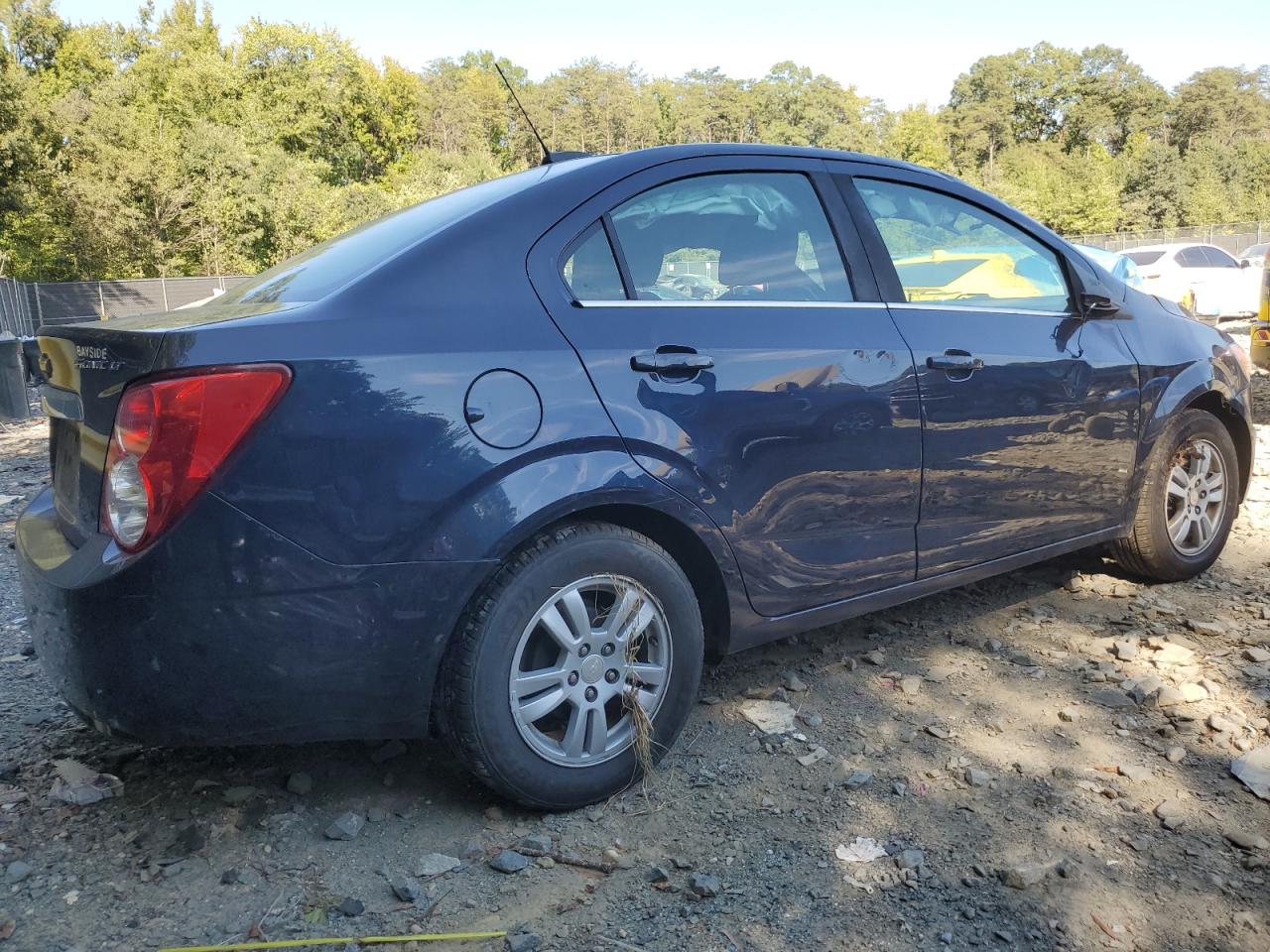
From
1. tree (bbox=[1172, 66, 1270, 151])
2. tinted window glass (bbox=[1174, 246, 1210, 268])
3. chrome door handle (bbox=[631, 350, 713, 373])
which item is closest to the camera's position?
chrome door handle (bbox=[631, 350, 713, 373])

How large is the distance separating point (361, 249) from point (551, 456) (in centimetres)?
83

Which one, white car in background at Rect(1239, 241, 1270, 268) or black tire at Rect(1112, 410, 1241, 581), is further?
white car in background at Rect(1239, 241, 1270, 268)

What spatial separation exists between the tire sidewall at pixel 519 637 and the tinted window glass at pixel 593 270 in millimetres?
608

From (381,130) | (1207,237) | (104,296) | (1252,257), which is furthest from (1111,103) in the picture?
(104,296)

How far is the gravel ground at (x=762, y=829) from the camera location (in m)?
2.26

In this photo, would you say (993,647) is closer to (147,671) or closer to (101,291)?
(147,671)

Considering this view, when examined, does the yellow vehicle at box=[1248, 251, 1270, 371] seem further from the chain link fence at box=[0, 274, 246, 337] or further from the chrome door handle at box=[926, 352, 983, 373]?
the chain link fence at box=[0, 274, 246, 337]

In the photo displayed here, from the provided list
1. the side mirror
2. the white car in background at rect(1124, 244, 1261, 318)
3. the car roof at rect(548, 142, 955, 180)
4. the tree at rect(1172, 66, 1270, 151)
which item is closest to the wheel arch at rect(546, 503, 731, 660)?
the car roof at rect(548, 142, 955, 180)

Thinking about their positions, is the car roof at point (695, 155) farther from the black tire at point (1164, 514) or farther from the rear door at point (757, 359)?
the black tire at point (1164, 514)

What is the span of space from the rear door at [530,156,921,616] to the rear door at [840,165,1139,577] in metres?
0.12

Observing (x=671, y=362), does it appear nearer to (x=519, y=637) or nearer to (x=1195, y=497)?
(x=519, y=637)

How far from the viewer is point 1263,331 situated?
8141mm

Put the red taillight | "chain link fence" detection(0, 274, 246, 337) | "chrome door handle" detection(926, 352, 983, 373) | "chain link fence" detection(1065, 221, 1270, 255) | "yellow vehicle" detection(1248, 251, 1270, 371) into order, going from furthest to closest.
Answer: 1. "chain link fence" detection(1065, 221, 1270, 255)
2. "chain link fence" detection(0, 274, 246, 337)
3. "yellow vehicle" detection(1248, 251, 1270, 371)
4. "chrome door handle" detection(926, 352, 983, 373)
5. the red taillight

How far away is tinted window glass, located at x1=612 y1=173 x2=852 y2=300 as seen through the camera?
113 inches
